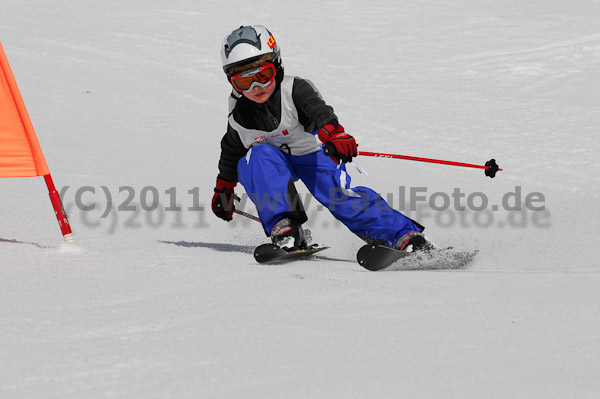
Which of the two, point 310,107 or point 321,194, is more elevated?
point 310,107

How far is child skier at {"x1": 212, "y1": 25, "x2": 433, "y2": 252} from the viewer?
13.2ft

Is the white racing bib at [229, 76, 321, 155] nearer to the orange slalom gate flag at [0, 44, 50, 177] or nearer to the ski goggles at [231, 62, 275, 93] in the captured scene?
the ski goggles at [231, 62, 275, 93]

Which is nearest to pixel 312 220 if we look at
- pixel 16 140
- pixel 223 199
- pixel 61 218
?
pixel 223 199

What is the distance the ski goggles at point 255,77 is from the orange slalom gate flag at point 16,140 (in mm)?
1060

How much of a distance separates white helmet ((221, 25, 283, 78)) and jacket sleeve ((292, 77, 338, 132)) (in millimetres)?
204

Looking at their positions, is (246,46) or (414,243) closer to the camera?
(246,46)

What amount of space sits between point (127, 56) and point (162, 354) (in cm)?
888

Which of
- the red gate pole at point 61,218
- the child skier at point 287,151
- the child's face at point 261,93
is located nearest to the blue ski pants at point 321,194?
the child skier at point 287,151

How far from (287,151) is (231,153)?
1.23 ft

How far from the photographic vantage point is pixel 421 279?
3262 millimetres

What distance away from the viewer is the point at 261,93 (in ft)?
13.4

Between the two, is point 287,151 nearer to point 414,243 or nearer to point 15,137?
point 414,243

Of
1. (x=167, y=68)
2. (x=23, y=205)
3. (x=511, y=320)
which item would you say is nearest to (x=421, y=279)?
(x=511, y=320)

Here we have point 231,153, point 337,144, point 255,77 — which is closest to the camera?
point 337,144
